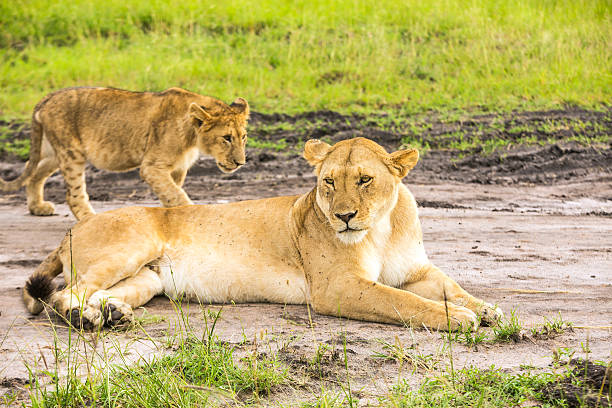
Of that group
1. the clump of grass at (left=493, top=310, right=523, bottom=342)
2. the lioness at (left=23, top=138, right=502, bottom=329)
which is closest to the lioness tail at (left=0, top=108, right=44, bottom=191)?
the lioness at (left=23, top=138, right=502, bottom=329)

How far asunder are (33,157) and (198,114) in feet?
5.81

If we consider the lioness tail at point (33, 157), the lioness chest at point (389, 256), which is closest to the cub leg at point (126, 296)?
the lioness chest at point (389, 256)

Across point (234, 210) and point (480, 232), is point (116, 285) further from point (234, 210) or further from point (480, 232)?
point (480, 232)

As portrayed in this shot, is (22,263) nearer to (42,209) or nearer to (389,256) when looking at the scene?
(42,209)

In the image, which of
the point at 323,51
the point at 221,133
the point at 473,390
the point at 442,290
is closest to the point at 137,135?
the point at 221,133

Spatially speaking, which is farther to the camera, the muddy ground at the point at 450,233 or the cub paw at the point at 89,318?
the cub paw at the point at 89,318

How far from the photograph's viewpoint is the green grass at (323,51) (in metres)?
9.84

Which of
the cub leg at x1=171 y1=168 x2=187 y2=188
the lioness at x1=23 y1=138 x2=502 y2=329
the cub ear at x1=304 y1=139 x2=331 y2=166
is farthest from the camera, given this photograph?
A: the cub leg at x1=171 y1=168 x2=187 y2=188

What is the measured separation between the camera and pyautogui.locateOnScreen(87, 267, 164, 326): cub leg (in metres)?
3.38

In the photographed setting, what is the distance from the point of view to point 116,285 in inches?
150

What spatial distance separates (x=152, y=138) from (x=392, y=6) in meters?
7.45

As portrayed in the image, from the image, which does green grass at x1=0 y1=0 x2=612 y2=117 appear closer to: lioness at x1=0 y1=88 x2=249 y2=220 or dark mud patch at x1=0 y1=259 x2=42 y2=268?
lioness at x1=0 y1=88 x2=249 y2=220

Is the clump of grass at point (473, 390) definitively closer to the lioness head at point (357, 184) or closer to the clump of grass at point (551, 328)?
the clump of grass at point (551, 328)

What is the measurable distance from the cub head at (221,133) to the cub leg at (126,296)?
1.97 metres
